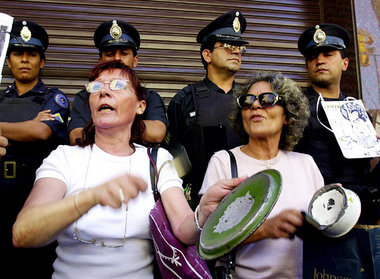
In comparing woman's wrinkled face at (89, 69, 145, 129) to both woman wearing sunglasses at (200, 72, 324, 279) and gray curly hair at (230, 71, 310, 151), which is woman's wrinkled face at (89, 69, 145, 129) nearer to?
woman wearing sunglasses at (200, 72, 324, 279)

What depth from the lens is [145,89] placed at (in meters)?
2.88

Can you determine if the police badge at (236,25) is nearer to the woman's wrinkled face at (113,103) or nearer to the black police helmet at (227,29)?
the black police helmet at (227,29)

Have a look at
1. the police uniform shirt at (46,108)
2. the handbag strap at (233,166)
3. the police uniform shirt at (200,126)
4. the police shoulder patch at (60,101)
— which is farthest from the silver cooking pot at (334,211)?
the police shoulder patch at (60,101)

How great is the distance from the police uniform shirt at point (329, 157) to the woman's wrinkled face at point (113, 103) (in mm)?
1660

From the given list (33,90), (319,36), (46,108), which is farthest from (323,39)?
(33,90)

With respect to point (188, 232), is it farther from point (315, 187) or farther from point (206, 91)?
point (206, 91)

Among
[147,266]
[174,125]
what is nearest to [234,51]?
[174,125]

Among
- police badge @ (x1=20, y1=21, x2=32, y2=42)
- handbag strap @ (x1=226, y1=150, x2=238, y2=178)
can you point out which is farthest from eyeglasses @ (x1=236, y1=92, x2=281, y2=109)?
police badge @ (x1=20, y1=21, x2=32, y2=42)

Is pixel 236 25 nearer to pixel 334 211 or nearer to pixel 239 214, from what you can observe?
pixel 334 211

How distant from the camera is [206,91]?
11.8 ft

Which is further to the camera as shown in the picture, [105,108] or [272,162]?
[272,162]

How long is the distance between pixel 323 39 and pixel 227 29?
974mm

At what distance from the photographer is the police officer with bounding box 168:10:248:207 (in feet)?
11.1

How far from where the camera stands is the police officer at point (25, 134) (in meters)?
2.96
